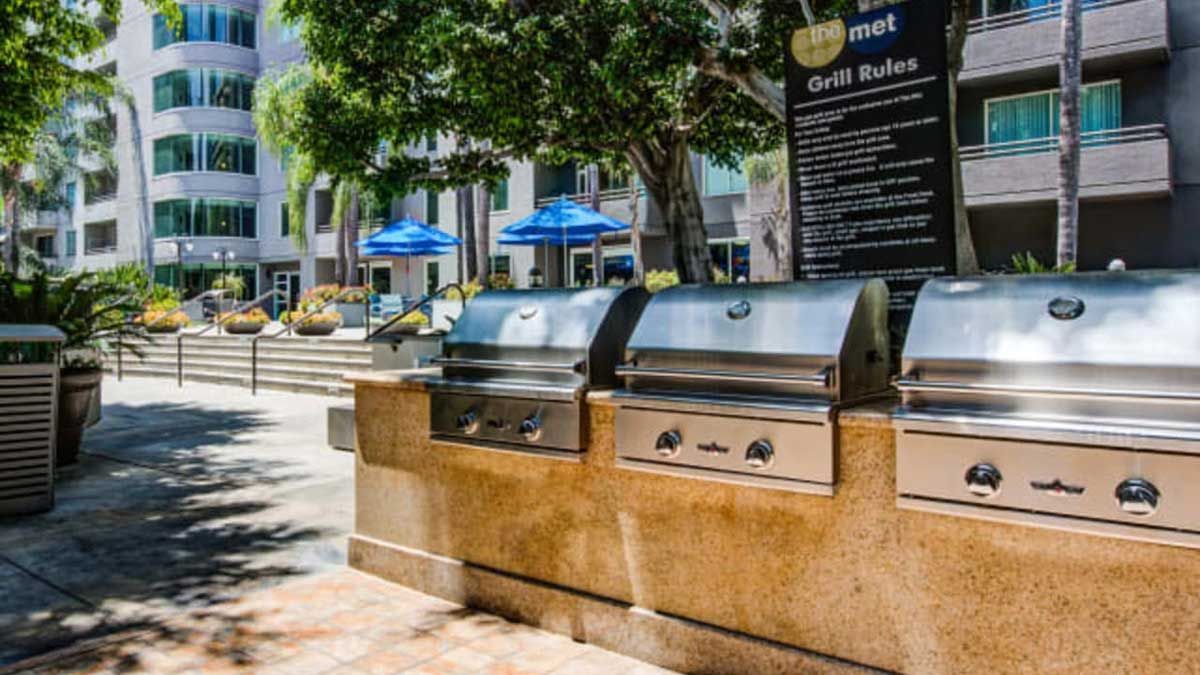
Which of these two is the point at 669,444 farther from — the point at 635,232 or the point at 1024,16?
the point at 635,232

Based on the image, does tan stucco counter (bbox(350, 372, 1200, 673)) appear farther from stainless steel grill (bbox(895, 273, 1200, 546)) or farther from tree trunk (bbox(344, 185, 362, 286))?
tree trunk (bbox(344, 185, 362, 286))

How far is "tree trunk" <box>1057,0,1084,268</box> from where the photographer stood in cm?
1614

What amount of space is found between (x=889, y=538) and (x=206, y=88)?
136 feet

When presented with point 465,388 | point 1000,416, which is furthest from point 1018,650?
point 465,388

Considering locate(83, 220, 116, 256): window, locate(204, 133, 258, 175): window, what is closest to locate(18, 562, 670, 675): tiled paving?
locate(204, 133, 258, 175): window

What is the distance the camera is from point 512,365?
353cm

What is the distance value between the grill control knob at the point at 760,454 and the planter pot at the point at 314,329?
57.1 ft

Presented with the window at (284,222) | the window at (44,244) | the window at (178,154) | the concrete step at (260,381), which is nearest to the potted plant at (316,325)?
the concrete step at (260,381)

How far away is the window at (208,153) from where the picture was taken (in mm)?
38000

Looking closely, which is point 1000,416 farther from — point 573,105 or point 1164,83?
point 1164,83

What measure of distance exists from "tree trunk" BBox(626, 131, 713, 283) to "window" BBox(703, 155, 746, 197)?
15.1 m

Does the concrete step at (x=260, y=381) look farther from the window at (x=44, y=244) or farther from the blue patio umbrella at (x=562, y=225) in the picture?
the window at (x=44, y=244)

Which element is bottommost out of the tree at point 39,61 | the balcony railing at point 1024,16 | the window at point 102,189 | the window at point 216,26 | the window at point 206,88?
the tree at point 39,61

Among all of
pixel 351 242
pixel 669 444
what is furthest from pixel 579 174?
pixel 669 444
